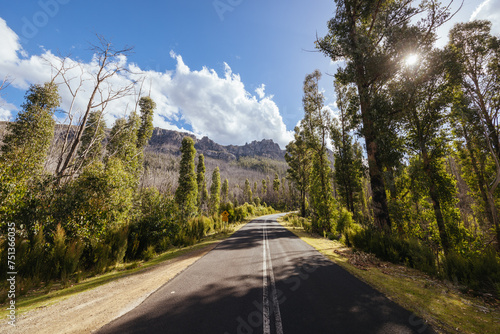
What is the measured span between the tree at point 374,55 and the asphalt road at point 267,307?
5.83 metres

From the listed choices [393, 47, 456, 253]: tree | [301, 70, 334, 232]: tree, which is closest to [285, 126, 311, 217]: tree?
[301, 70, 334, 232]: tree

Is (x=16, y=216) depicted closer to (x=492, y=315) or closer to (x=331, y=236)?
(x=492, y=315)

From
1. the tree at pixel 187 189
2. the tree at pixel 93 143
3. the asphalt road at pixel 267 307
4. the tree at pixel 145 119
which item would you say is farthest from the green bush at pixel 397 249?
the tree at pixel 145 119

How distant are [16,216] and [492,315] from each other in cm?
1386

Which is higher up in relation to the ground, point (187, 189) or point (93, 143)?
point (93, 143)

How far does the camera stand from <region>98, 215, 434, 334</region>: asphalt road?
3207mm

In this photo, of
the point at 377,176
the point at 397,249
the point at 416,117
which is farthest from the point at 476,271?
the point at 416,117

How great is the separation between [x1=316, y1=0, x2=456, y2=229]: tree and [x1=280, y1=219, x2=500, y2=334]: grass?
397cm

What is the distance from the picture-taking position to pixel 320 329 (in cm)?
313

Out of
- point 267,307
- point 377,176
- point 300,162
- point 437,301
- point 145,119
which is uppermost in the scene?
point 145,119

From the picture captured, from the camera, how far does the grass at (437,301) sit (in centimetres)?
329

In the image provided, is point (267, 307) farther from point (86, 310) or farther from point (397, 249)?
point (397, 249)

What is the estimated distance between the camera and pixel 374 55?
938 centimetres

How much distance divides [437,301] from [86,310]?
26.9 ft
